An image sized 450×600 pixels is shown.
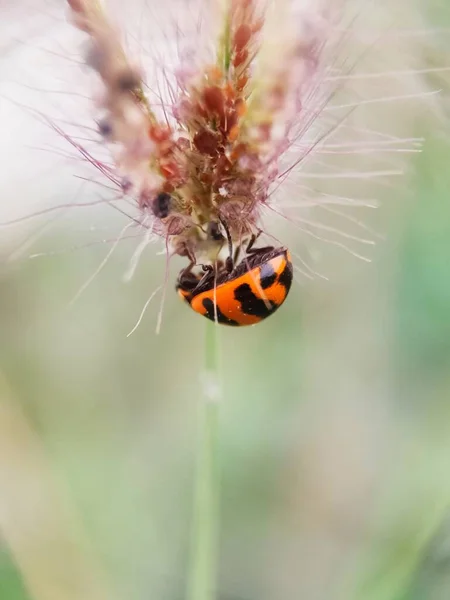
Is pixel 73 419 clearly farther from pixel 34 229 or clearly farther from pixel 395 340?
pixel 395 340

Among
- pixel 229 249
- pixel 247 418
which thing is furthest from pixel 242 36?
pixel 247 418

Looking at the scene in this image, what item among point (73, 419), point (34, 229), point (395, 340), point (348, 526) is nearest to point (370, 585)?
point (348, 526)

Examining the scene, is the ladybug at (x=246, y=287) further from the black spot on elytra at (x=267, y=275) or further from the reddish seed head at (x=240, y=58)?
the reddish seed head at (x=240, y=58)

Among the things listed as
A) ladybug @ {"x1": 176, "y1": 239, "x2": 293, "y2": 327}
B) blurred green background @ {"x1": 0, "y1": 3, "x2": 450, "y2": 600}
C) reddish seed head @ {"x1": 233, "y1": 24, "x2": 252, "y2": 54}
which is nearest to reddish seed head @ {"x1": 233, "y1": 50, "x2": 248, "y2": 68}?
reddish seed head @ {"x1": 233, "y1": 24, "x2": 252, "y2": 54}

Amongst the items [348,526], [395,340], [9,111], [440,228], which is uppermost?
[9,111]

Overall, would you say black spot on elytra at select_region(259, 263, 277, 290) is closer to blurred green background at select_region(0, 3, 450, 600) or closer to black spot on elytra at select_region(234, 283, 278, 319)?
black spot on elytra at select_region(234, 283, 278, 319)

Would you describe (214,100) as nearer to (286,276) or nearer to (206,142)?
(206,142)
